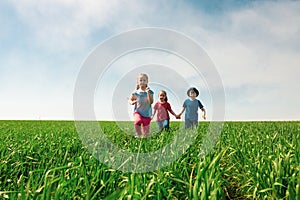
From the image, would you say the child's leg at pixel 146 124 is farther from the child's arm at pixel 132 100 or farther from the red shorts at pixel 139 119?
the child's arm at pixel 132 100

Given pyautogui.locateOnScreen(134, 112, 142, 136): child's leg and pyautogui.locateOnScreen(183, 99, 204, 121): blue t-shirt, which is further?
pyautogui.locateOnScreen(183, 99, 204, 121): blue t-shirt

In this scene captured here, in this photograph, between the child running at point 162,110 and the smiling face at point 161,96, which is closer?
the child running at point 162,110

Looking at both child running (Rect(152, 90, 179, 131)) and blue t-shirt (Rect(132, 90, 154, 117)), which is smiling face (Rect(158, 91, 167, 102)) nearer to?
child running (Rect(152, 90, 179, 131))

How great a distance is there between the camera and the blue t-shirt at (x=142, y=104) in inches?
353

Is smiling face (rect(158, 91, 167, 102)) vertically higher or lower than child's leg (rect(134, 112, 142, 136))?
higher

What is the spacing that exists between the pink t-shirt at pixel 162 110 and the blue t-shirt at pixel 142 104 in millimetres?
1618

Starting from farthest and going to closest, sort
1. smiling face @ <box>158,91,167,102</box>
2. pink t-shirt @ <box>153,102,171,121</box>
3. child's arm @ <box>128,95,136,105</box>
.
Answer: smiling face @ <box>158,91,167,102</box> < pink t-shirt @ <box>153,102,171,121</box> < child's arm @ <box>128,95,136,105</box>

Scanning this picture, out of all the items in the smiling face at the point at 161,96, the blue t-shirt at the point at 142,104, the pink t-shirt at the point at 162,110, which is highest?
the smiling face at the point at 161,96

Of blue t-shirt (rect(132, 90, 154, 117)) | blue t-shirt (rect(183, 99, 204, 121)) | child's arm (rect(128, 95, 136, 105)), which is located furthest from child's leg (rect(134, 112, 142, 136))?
blue t-shirt (rect(183, 99, 204, 121))

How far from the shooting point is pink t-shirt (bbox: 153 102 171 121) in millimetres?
10992

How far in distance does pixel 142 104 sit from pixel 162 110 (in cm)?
205

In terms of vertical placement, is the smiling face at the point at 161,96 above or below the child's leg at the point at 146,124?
above

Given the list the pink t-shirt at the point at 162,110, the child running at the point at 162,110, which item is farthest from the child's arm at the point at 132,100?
the pink t-shirt at the point at 162,110

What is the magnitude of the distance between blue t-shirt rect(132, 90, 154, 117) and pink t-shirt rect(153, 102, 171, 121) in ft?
5.31
